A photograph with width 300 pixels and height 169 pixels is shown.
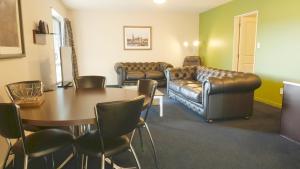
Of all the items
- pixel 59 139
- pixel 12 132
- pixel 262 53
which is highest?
pixel 262 53

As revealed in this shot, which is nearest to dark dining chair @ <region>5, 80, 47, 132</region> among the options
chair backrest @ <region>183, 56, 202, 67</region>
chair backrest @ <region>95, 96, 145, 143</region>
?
chair backrest @ <region>95, 96, 145, 143</region>

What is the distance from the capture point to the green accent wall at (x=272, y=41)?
4.02 metres

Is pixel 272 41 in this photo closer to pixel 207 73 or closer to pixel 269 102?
pixel 269 102

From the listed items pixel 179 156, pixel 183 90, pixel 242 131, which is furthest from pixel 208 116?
pixel 179 156

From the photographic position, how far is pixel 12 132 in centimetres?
154

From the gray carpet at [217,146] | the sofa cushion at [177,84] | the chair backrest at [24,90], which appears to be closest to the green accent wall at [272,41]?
the gray carpet at [217,146]

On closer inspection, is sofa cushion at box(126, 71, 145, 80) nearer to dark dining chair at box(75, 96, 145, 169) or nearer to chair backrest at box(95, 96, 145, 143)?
dark dining chair at box(75, 96, 145, 169)

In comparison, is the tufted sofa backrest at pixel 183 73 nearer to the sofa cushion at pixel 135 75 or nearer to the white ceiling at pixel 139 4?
the sofa cushion at pixel 135 75

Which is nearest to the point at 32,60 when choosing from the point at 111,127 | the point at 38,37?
the point at 38,37

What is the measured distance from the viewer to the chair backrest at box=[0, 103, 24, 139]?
145 centimetres

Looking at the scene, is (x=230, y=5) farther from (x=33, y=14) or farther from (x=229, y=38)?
(x=33, y=14)

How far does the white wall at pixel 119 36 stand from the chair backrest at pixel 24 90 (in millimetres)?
4999

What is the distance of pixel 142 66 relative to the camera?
7.25 m

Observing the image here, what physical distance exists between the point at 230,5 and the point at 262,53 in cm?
182
